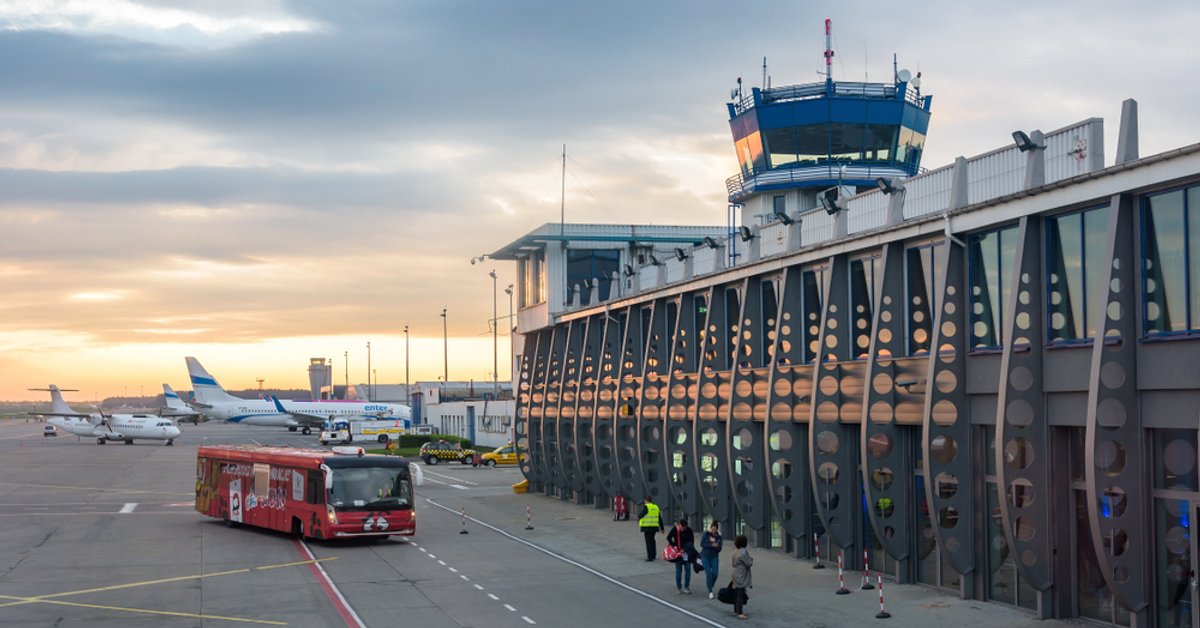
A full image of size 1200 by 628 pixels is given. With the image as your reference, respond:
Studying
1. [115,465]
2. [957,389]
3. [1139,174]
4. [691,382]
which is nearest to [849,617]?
[957,389]

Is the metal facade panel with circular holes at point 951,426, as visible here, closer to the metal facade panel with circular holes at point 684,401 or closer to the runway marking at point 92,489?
the metal facade panel with circular holes at point 684,401

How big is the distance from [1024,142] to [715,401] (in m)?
15.6

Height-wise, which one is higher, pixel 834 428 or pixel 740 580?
pixel 834 428

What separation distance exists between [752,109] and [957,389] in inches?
846

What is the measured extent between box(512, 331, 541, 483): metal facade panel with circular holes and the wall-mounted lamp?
34.8 meters

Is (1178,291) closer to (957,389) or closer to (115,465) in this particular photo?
(957,389)

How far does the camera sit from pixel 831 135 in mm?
42781

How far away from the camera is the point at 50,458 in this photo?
288 ft

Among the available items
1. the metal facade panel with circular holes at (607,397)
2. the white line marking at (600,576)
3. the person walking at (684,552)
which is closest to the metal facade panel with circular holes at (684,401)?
the white line marking at (600,576)

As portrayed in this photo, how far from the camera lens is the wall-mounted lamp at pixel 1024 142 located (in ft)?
73.2

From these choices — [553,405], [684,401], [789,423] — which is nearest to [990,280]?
[789,423]

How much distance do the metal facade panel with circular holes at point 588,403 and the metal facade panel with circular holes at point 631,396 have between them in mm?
3141

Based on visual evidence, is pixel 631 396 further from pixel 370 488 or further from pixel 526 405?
pixel 526 405

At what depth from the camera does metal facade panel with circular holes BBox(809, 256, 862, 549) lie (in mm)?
29250
